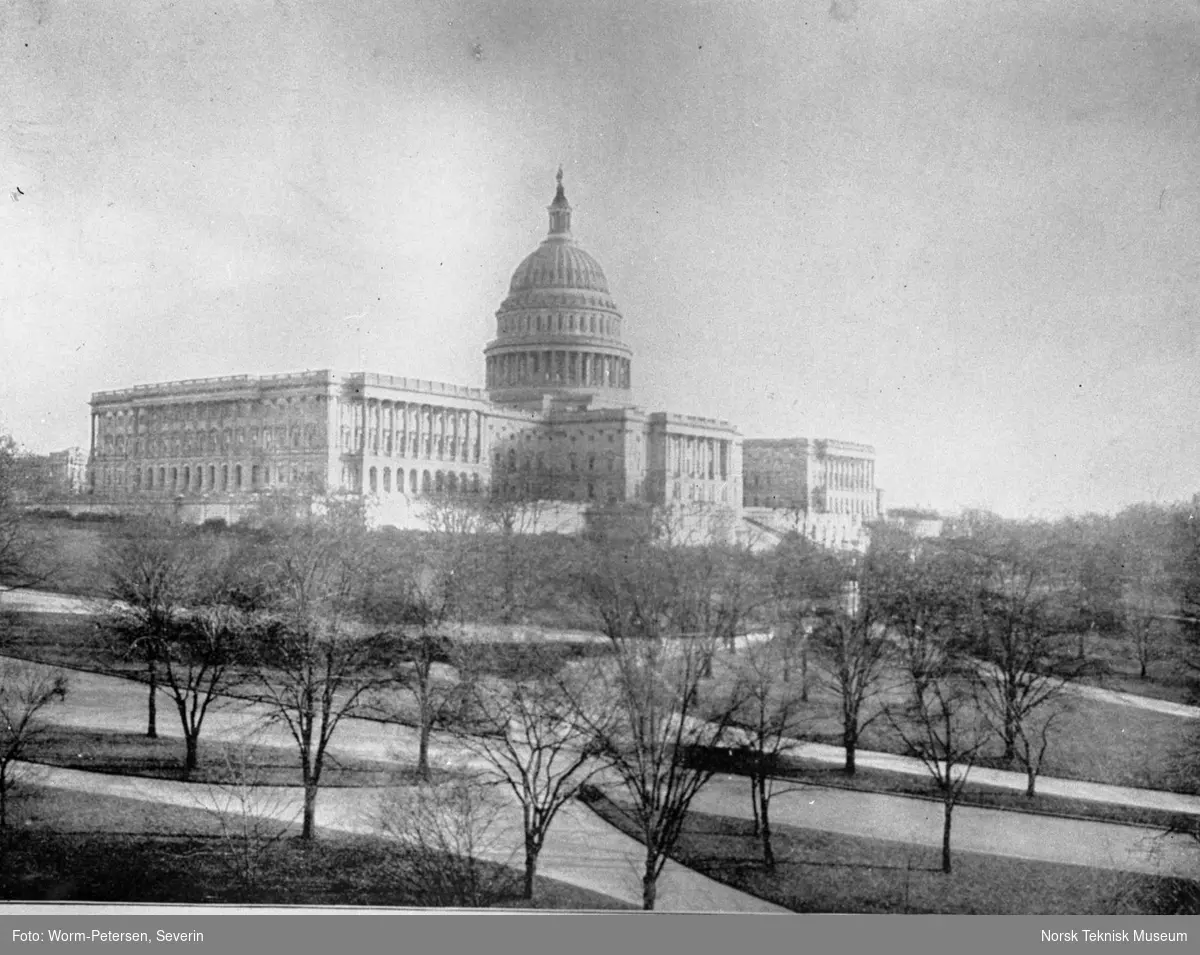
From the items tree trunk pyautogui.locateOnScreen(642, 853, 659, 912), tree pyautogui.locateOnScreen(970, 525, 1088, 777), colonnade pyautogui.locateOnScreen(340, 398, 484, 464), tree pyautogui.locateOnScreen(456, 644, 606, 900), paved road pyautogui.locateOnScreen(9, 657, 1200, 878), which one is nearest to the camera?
tree trunk pyautogui.locateOnScreen(642, 853, 659, 912)

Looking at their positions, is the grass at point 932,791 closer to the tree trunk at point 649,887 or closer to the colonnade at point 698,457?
the tree trunk at point 649,887

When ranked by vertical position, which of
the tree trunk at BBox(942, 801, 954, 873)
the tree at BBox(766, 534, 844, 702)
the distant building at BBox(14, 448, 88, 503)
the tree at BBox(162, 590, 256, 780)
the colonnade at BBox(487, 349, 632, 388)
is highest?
the colonnade at BBox(487, 349, 632, 388)

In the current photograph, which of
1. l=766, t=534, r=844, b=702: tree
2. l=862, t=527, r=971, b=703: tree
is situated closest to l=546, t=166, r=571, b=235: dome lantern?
l=766, t=534, r=844, b=702: tree

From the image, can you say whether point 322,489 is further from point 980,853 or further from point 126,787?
point 980,853

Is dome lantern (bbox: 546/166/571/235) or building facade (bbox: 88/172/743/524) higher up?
dome lantern (bbox: 546/166/571/235)

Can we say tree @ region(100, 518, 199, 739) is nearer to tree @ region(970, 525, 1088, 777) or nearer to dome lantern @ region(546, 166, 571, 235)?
dome lantern @ region(546, 166, 571, 235)

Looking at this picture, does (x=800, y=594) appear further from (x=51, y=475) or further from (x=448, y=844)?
(x=51, y=475)
